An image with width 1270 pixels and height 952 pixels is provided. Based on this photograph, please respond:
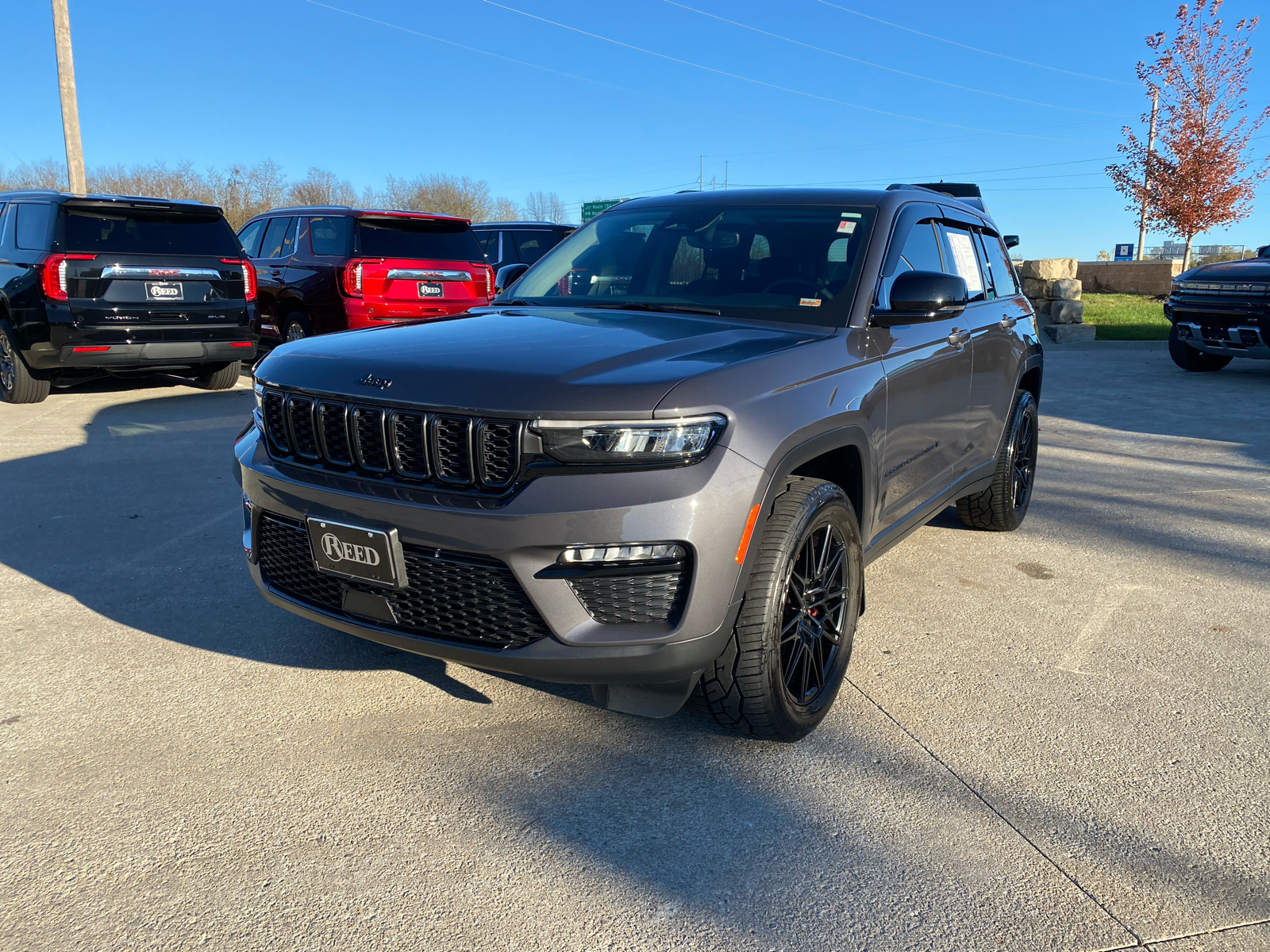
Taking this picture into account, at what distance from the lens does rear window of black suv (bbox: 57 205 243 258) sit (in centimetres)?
852

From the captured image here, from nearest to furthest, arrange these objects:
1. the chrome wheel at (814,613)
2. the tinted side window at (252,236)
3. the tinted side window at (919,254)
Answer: the chrome wheel at (814,613), the tinted side window at (919,254), the tinted side window at (252,236)

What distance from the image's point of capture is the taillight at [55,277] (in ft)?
27.4

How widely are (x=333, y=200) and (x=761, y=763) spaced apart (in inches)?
1686

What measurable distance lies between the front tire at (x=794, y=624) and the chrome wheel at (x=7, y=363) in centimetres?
823

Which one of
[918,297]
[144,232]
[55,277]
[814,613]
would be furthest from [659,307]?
[144,232]

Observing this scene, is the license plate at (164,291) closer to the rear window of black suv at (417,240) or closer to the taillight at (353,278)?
the taillight at (353,278)

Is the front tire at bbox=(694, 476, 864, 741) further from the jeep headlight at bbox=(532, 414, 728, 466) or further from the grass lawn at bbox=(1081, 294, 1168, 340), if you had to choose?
the grass lawn at bbox=(1081, 294, 1168, 340)

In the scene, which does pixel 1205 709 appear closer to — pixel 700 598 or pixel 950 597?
pixel 950 597

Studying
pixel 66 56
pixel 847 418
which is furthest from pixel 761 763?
pixel 66 56

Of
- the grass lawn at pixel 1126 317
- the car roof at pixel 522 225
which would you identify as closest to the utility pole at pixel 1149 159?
the grass lawn at pixel 1126 317

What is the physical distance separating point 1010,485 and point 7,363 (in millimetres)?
8517

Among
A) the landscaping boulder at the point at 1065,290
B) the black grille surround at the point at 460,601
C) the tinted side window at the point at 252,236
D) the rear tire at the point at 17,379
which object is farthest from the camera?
→ the landscaping boulder at the point at 1065,290

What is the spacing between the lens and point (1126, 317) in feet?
62.0

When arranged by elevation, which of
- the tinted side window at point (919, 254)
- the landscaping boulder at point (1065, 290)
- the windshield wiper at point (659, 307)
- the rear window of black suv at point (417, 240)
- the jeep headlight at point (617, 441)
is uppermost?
the rear window of black suv at point (417, 240)
